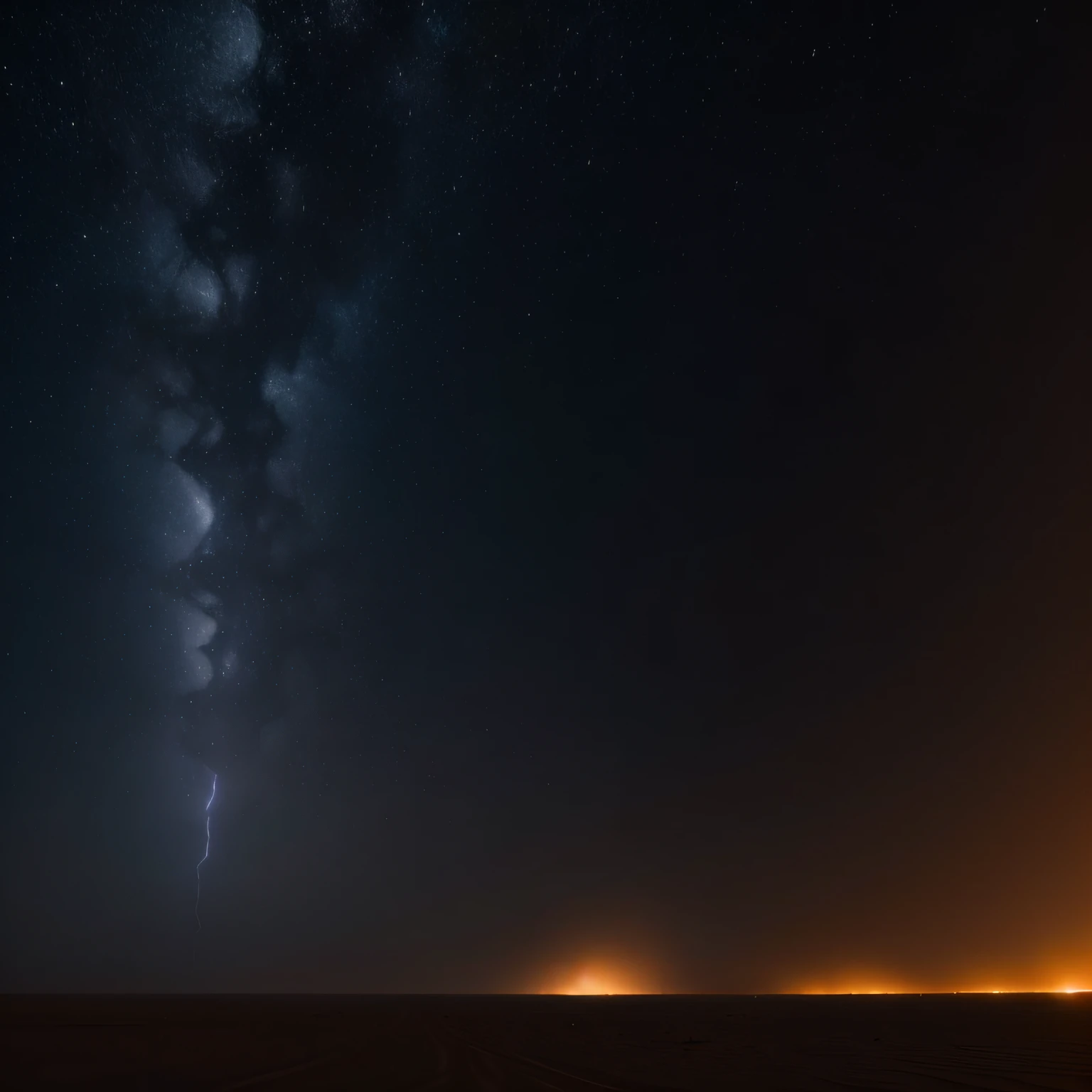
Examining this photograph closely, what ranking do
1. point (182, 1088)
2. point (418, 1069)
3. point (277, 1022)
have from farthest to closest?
point (277, 1022), point (418, 1069), point (182, 1088)

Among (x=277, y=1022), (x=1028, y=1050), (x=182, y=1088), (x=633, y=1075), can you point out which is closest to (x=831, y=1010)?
(x=1028, y=1050)

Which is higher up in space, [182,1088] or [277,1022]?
[277,1022]

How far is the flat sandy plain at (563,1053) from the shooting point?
6258 millimetres

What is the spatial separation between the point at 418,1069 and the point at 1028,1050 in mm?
6614

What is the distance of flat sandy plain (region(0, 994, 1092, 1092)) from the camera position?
6258 millimetres

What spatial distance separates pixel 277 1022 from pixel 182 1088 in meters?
10.5

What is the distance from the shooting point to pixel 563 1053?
873cm

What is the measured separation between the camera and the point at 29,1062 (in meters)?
7.44

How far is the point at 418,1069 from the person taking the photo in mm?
7207

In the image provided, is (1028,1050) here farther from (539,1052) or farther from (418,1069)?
(418,1069)

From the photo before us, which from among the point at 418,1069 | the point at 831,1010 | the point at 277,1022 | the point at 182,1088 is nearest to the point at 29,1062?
the point at 182,1088

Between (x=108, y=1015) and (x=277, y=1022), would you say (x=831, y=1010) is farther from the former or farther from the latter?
(x=108, y=1015)

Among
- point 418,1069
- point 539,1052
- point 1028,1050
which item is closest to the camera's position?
point 418,1069

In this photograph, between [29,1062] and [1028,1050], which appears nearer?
[29,1062]
